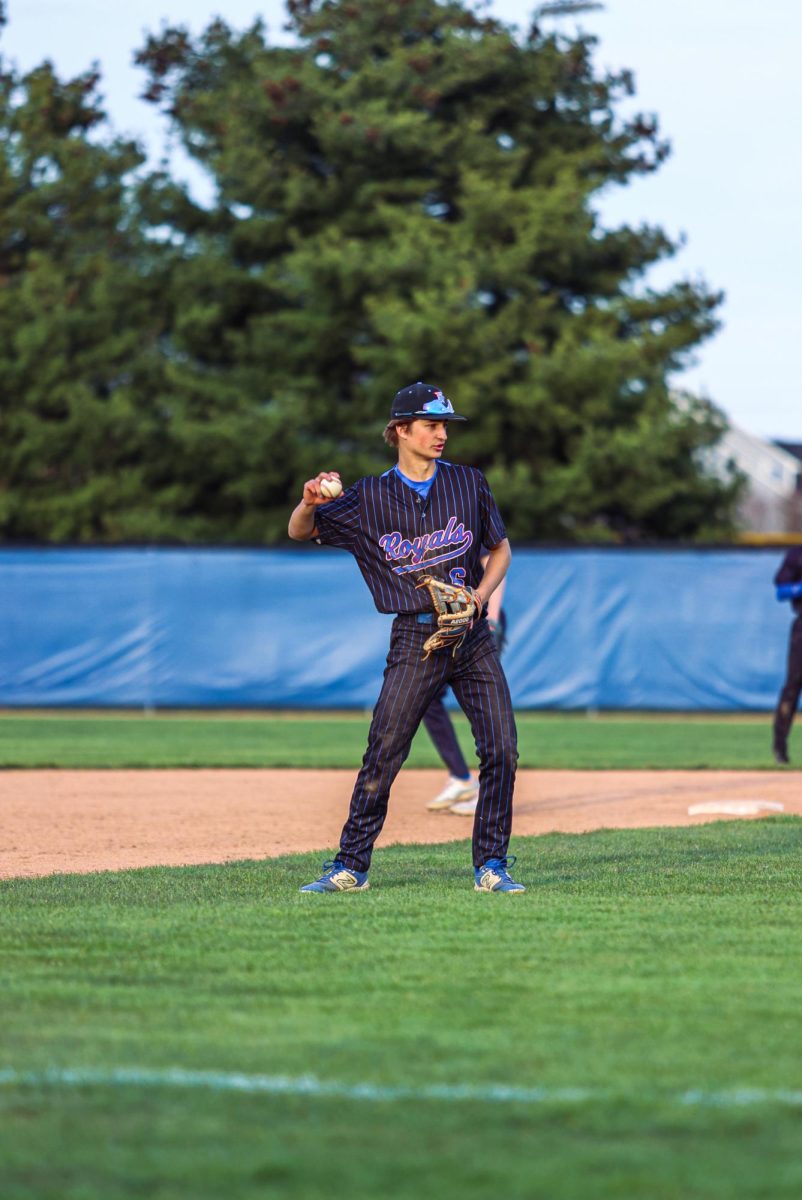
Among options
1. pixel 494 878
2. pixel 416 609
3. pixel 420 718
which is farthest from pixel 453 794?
pixel 416 609

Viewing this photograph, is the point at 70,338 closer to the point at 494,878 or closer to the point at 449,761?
the point at 449,761

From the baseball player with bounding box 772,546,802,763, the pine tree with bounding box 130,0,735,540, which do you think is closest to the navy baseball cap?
the baseball player with bounding box 772,546,802,763

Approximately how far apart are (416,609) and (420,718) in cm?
43

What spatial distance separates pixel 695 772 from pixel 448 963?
8870 millimetres

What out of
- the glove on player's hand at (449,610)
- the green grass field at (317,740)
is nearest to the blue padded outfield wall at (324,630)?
the green grass field at (317,740)

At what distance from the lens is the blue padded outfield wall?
21766mm

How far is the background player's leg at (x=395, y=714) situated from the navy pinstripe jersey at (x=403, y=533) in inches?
6.4

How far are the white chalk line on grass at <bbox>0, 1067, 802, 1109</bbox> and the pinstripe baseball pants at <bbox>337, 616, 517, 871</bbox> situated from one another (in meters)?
2.74

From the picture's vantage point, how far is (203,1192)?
2.93m

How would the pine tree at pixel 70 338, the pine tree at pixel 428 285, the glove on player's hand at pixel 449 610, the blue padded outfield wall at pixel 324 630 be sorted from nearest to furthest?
the glove on player's hand at pixel 449 610, the blue padded outfield wall at pixel 324 630, the pine tree at pixel 428 285, the pine tree at pixel 70 338

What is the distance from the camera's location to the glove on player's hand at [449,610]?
249 inches

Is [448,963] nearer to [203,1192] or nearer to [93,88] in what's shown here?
[203,1192]

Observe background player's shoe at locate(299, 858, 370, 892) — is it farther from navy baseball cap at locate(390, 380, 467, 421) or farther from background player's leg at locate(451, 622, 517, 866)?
navy baseball cap at locate(390, 380, 467, 421)

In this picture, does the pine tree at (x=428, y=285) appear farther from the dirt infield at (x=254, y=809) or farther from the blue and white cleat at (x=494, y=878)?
the blue and white cleat at (x=494, y=878)
